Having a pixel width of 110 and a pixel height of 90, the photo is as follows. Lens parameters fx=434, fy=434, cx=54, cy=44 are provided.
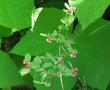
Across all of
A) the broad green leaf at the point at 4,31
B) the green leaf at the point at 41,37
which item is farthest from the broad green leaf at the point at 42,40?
the broad green leaf at the point at 4,31

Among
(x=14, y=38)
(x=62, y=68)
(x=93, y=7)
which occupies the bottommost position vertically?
(x=14, y=38)

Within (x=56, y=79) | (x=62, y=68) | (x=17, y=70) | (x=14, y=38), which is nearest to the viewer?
(x=62, y=68)

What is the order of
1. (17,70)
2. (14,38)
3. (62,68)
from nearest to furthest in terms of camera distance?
(62,68), (17,70), (14,38)

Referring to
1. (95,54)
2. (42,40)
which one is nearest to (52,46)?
(42,40)

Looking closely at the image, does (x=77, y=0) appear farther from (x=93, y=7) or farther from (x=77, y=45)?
(x=77, y=45)

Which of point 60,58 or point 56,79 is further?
point 56,79

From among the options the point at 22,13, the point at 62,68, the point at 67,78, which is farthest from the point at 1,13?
the point at 62,68

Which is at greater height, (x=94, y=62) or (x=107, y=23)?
(x=107, y=23)

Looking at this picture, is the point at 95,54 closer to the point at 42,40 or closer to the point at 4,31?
the point at 42,40
